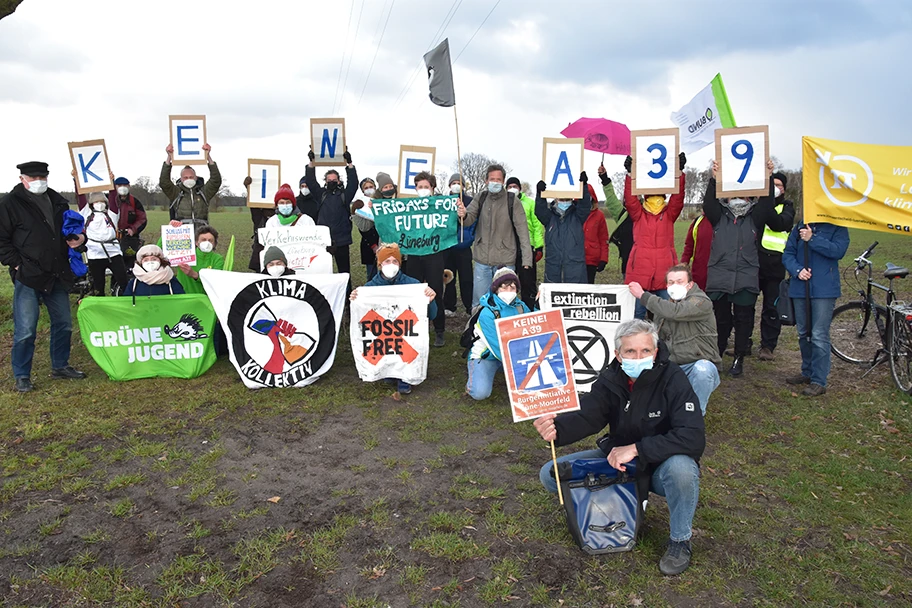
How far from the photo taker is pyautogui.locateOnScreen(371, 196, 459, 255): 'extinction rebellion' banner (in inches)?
327

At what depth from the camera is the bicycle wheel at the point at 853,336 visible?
8023 mm

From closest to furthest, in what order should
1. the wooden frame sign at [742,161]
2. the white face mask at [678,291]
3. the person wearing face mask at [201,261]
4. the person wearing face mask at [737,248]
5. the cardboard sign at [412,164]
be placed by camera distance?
the white face mask at [678,291], the wooden frame sign at [742,161], the person wearing face mask at [737,248], the person wearing face mask at [201,261], the cardboard sign at [412,164]

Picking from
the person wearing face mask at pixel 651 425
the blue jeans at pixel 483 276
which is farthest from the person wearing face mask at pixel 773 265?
the person wearing face mask at pixel 651 425

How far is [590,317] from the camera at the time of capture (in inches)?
276

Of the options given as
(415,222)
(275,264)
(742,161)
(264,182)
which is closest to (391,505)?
(275,264)

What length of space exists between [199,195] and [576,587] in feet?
27.6

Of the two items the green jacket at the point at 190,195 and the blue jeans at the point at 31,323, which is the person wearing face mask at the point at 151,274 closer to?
the blue jeans at the point at 31,323

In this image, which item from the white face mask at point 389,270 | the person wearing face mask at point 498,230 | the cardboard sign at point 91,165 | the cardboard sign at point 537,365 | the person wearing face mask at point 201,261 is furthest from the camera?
the cardboard sign at point 91,165

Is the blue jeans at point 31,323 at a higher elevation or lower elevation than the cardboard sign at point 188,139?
lower

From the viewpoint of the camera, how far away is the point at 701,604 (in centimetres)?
340

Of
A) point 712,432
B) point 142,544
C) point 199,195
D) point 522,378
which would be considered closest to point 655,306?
point 712,432

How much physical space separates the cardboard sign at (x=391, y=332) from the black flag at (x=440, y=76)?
2.83 metres

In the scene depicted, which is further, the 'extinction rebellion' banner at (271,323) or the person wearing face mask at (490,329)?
the 'extinction rebellion' banner at (271,323)

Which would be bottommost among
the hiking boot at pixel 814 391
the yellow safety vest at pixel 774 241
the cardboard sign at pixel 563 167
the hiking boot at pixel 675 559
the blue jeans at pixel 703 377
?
the hiking boot at pixel 675 559
